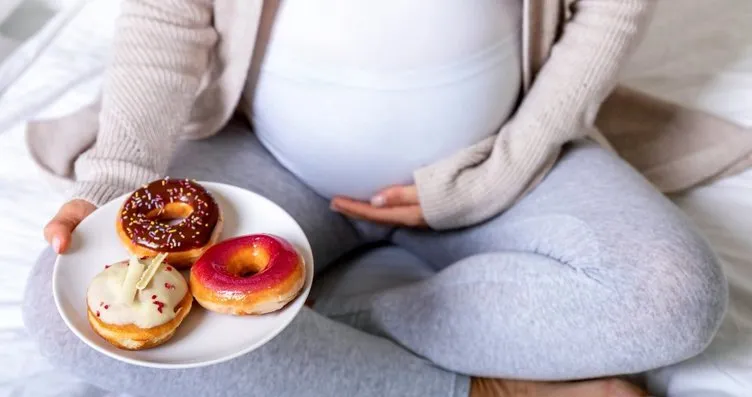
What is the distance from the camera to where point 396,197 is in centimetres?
84

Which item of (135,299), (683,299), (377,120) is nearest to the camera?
(135,299)

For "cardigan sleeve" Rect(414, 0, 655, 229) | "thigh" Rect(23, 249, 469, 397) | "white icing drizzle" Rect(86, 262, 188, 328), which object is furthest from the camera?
"cardigan sleeve" Rect(414, 0, 655, 229)

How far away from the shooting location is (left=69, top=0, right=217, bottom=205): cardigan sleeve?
73cm

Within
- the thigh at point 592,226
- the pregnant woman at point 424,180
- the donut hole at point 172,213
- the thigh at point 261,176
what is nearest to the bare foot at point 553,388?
the pregnant woman at point 424,180

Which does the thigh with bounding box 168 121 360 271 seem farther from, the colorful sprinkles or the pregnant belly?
the colorful sprinkles

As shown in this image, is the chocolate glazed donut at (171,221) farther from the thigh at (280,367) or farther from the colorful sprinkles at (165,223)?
the thigh at (280,367)

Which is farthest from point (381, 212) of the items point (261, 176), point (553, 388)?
point (553, 388)

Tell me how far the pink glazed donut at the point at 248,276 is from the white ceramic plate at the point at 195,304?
0.04 feet

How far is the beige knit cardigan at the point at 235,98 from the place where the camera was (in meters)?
0.76

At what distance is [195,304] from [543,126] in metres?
0.40

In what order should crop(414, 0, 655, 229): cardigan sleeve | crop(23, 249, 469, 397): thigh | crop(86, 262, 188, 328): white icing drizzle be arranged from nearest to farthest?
crop(86, 262, 188, 328): white icing drizzle
crop(23, 249, 469, 397): thigh
crop(414, 0, 655, 229): cardigan sleeve

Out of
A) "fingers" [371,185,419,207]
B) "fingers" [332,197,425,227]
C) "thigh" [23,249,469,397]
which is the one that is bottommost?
"thigh" [23,249,469,397]

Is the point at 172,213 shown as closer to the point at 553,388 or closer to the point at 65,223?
the point at 65,223

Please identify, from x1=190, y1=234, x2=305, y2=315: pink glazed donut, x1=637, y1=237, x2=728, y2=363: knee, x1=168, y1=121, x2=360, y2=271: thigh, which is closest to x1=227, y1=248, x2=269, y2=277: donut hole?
x1=190, y1=234, x2=305, y2=315: pink glazed donut
